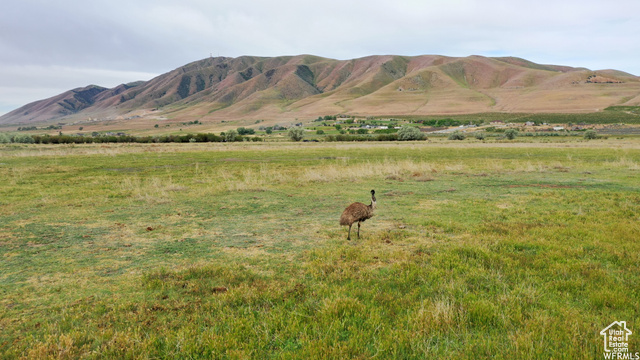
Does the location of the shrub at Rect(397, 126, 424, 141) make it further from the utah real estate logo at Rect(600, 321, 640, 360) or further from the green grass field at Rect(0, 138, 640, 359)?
the utah real estate logo at Rect(600, 321, 640, 360)

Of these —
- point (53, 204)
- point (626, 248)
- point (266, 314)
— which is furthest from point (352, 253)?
point (53, 204)

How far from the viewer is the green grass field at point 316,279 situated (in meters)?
4.57

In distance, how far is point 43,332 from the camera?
5039 mm

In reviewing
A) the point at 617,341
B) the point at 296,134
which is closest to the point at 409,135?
the point at 296,134

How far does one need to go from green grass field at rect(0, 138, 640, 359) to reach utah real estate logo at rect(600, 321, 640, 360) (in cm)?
10

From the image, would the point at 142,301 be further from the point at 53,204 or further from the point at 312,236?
the point at 53,204

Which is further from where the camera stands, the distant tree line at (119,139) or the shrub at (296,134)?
the shrub at (296,134)

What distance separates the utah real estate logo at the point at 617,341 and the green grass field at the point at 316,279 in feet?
0.34

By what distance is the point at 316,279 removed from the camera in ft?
22.3

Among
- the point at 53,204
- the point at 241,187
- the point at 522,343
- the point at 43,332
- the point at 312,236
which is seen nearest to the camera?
the point at 522,343

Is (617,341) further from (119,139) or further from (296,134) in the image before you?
(119,139)

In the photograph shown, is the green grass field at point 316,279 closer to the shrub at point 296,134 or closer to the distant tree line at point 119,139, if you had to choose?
the distant tree line at point 119,139

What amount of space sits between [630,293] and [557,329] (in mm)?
2239

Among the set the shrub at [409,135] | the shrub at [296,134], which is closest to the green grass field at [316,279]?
the shrub at [409,135]
